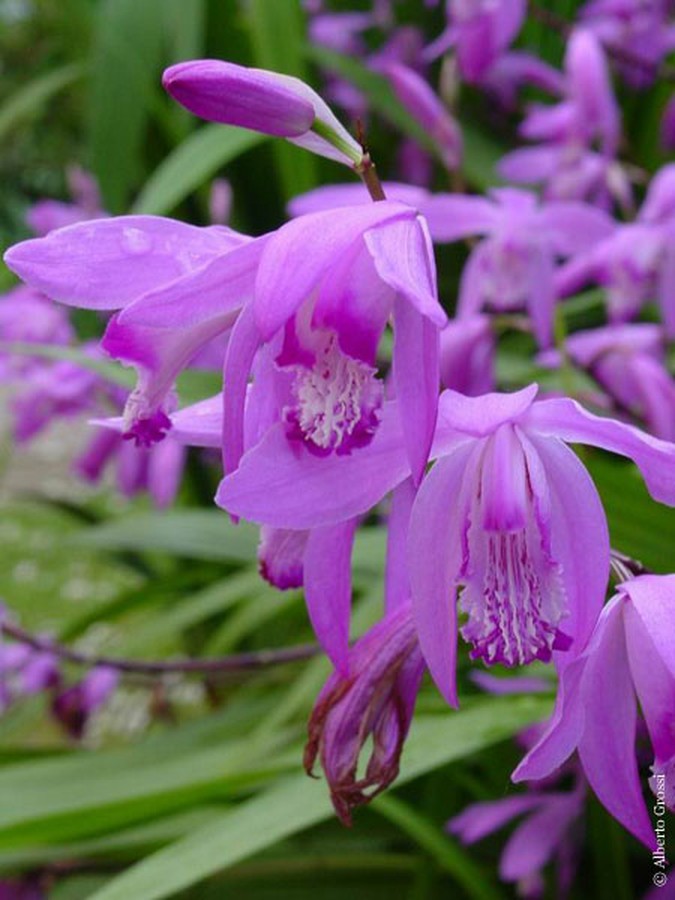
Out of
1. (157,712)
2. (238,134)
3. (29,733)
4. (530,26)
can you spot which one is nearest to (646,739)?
(238,134)

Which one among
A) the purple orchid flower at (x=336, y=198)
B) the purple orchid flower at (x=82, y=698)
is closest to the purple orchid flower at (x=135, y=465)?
the purple orchid flower at (x=82, y=698)

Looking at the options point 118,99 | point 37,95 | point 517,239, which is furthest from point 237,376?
point 37,95

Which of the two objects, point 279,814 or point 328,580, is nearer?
point 328,580

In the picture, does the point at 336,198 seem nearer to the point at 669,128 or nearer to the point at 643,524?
the point at 643,524

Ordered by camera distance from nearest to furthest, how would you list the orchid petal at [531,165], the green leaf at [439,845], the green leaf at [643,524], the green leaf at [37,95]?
the green leaf at [643,524] → the green leaf at [439,845] → the orchid petal at [531,165] → the green leaf at [37,95]

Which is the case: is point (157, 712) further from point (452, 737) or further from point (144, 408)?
point (144, 408)

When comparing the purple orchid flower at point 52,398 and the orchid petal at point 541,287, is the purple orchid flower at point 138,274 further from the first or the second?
the purple orchid flower at point 52,398
